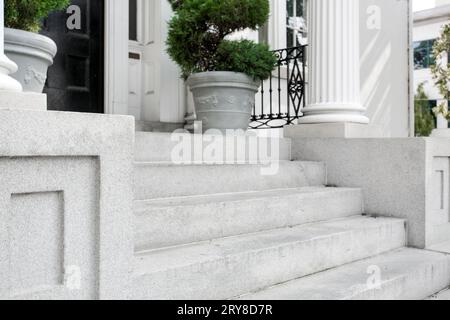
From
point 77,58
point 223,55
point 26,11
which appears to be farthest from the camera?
point 77,58

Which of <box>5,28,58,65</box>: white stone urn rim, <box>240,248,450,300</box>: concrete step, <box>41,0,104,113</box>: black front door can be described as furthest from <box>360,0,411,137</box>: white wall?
<box>5,28,58,65</box>: white stone urn rim

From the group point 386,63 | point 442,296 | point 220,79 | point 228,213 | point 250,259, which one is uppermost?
point 386,63

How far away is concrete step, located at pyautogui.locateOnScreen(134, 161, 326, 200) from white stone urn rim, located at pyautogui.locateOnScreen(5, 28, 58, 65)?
0.77m

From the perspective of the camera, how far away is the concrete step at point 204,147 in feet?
9.52

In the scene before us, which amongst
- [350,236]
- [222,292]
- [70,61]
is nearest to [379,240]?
[350,236]

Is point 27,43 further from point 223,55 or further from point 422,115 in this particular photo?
point 422,115

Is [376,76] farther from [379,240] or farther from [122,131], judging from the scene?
[122,131]

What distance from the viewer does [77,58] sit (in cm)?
465

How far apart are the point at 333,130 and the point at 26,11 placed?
2343 mm

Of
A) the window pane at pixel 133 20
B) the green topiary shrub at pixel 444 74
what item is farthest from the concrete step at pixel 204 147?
the window pane at pixel 133 20

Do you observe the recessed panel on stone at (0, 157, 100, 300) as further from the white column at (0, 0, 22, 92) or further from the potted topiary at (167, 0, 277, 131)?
the potted topiary at (167, 0, 277, 131)

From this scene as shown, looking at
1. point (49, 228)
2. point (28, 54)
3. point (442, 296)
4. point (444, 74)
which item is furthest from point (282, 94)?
point (49, 228)

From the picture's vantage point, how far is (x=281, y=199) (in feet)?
8.76

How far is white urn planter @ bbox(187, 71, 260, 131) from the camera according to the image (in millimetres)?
3922
